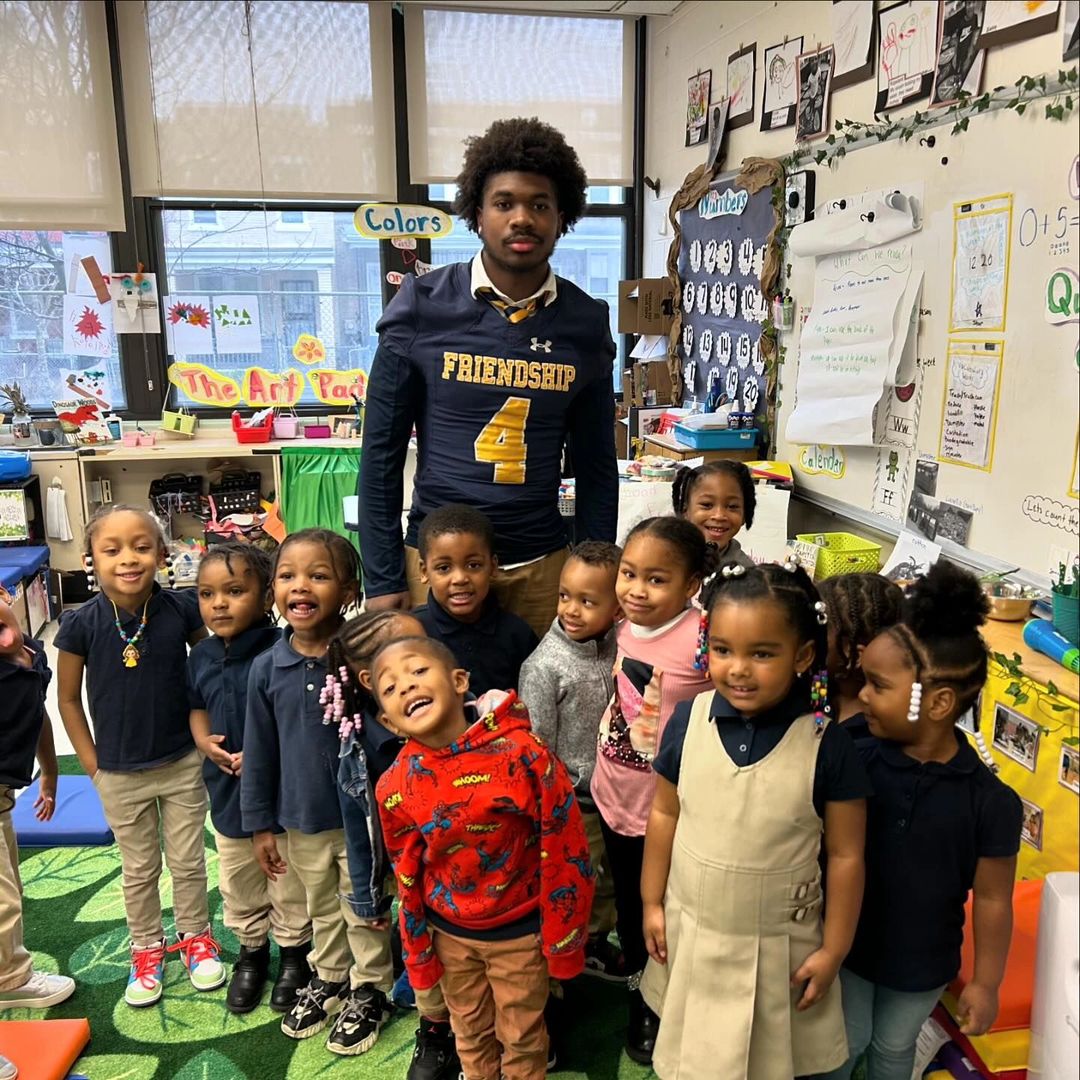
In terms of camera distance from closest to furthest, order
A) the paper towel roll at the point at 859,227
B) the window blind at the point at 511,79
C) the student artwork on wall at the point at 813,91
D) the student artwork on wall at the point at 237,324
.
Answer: the paper towel roll at the point at 859,227, the student artwork on wall at the point at 813,91, the window blind at the point at 511,79, the student artwork on wall at the point at 237,324

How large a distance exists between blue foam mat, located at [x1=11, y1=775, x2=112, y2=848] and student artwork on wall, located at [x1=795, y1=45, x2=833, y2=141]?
3118mm

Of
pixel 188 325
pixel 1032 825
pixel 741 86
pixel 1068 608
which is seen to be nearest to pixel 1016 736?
pixel 1032 825

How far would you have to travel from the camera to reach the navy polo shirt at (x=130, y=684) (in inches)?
72.2

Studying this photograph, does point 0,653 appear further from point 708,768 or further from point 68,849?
point 708,768

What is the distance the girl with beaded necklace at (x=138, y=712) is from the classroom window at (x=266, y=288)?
3140 mm

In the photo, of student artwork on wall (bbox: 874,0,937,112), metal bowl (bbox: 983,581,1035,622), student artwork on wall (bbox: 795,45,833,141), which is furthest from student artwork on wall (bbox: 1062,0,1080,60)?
metal bowl (bbox: 983,581,1035,622)

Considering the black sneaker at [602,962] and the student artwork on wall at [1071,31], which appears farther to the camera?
the student artwork on wall at [1071,31]

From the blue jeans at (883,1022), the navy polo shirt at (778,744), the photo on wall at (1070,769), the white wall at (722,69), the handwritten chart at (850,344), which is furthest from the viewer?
the handwritten chart at (850,344)

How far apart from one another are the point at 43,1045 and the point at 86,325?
3.96m

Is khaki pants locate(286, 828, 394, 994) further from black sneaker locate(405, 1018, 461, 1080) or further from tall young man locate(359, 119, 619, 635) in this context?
tall young man locate(359, 119, 619, 635)

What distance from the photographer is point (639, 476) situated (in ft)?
11.5

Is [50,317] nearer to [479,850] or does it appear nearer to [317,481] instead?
[317,481]

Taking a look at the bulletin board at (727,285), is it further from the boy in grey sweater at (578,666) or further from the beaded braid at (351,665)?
the beaded braid at (351,665)

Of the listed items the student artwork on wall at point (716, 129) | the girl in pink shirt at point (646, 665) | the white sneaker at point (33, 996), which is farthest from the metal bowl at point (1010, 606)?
the student artwork on wall at point (716, 129)
